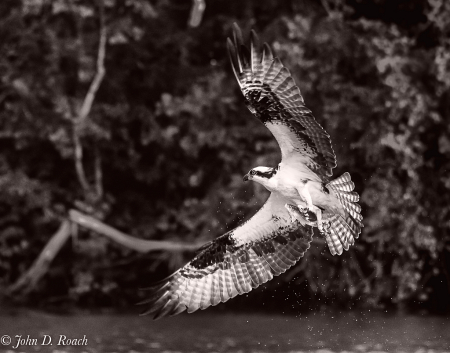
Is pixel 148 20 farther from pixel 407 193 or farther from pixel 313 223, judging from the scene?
pixel 313 223

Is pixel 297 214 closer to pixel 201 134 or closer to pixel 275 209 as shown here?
pixel 275 209

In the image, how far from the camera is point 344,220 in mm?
7590

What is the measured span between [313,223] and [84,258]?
645 centimetres

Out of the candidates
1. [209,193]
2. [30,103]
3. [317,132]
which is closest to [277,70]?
[317,132]

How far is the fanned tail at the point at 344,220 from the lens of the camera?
7.43 m

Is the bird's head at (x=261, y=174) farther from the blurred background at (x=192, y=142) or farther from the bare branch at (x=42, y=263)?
the bare branch at (x=42, y=263)

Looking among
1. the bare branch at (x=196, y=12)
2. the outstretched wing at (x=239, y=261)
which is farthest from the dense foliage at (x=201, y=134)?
the outstretched wing at (x=239, y=261)

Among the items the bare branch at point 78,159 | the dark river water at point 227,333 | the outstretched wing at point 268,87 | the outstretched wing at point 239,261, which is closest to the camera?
the outstretched wing at point 268,87

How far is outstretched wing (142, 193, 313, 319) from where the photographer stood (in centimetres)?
735

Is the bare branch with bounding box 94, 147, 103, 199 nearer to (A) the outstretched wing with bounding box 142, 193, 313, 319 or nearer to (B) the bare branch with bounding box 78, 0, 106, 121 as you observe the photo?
(B) the bare branch with bounding box 78, 0, 106, 121

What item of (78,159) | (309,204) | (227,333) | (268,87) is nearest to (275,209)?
(309,204)

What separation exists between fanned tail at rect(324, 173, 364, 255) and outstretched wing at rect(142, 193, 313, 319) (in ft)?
1.29

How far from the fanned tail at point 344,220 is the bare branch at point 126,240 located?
525 cm

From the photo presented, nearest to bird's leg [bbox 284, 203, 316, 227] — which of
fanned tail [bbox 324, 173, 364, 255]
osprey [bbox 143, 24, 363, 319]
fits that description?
osprey [bbox 143, 24, 363, 319]
